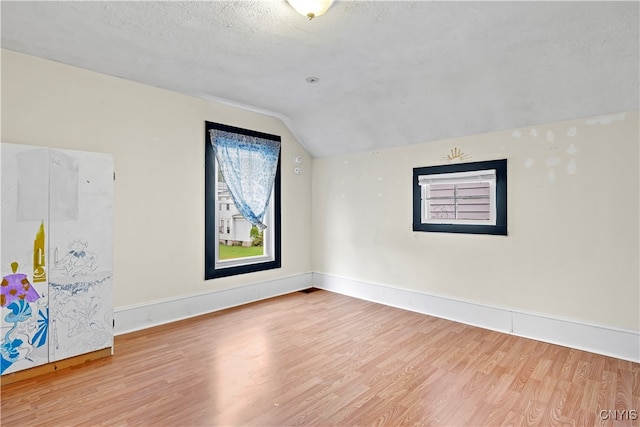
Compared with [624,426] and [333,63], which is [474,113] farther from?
[624,426]

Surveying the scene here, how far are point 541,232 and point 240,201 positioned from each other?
10.9 ft

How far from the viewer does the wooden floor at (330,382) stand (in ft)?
6.75

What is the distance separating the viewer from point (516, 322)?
336 centimetres

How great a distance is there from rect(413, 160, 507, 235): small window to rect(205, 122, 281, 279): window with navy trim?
1949mm

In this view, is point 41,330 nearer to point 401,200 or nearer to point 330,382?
point 330,382

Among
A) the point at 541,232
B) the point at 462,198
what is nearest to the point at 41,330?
the point at 462,198

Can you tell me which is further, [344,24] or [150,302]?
[150,302]

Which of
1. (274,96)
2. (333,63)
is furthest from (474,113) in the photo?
(274,96)

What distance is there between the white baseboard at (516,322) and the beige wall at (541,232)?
0.23 feet

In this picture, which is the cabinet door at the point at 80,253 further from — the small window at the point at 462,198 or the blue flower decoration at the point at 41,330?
the small window at the point at 462,198

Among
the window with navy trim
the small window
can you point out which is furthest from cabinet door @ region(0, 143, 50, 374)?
the small window

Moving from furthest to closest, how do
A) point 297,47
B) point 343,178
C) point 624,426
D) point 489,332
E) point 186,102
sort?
point 343,178 → point 186,102 → point 489,332 → point 297,47 → point 624,426

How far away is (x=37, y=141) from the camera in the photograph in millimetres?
2916

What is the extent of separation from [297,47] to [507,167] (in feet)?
7.77
